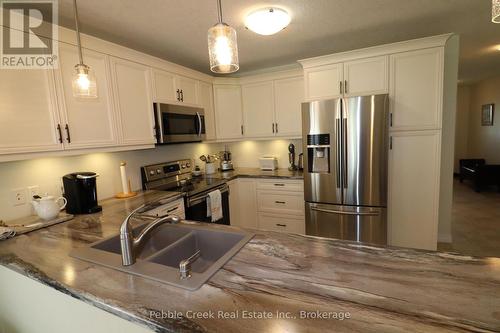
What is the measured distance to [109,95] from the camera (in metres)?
2.05

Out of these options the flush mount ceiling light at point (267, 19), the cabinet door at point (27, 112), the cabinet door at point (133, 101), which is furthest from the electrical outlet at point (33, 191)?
the flush mount ceiling light at point (267, 19)

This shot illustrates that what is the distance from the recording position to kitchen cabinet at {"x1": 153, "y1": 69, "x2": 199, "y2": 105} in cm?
251

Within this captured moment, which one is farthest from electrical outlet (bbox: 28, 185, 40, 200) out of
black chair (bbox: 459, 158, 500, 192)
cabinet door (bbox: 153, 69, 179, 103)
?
black chair (bbox: 459, 158, 500, 192)

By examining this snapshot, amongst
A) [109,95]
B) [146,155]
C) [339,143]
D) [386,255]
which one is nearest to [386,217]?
[339,143]

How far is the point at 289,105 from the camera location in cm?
320

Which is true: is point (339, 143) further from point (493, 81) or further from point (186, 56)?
point (493, 81)

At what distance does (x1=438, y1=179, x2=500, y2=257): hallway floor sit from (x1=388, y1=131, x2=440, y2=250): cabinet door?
0.61m

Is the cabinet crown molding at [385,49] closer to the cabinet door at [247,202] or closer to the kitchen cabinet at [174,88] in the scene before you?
the kitchen cabinet at [174,88]

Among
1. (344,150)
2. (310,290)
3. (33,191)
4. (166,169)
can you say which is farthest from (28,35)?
(344,150)

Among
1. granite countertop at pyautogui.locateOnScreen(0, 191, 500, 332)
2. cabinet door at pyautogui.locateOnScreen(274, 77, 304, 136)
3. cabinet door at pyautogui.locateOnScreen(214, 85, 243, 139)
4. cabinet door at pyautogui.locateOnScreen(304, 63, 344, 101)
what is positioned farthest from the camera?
cabinet door at pyautogui.locateOnScreen(214, 85, 243, 139)

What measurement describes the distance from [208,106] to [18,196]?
2151 mm

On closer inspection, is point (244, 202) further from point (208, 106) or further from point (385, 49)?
point (385, 49)

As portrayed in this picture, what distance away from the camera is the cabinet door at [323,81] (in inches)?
104

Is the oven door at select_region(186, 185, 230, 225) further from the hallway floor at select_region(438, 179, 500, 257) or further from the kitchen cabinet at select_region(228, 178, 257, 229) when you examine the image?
the hallway floor at select_region(438, 179, 500, 257)
